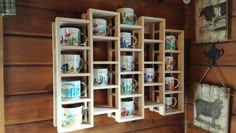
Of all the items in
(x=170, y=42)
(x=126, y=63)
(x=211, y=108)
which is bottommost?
(x=211, y=108)

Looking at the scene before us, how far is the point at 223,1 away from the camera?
1.13 meters

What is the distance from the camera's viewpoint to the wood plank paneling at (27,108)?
3.06ft

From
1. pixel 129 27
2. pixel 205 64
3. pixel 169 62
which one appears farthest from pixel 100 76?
pixel 205 64

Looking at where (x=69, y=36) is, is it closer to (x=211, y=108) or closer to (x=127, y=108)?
(x=127, y=108)

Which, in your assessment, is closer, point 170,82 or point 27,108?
point 27,108

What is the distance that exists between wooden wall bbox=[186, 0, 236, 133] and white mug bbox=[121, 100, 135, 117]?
0.42 meters

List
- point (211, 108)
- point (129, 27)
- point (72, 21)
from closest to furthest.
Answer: point (72, 21) < point (129, 27) < point (211, 108)

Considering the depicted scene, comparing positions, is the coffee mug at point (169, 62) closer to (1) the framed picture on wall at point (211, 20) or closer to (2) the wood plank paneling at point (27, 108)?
(1) the framed picture on wall at point (211, 20)

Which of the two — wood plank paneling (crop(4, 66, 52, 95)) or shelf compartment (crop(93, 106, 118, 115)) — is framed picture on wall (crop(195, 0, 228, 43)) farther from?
wood plank paneling (crop(4, 66, 52, 95))

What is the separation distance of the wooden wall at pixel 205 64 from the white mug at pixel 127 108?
425 millimetres

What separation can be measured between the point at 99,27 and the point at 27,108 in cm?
46

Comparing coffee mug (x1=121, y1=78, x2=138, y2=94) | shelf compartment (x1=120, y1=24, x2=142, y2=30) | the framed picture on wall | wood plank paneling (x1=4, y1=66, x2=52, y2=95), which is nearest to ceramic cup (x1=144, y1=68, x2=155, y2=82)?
coffee mug (x1=121, y1=78, x2=138, y2=94)

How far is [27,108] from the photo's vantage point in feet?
3.18

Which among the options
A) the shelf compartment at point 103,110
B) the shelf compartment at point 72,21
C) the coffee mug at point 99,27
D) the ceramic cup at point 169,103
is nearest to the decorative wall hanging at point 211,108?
the ceramic cup at point 169,103
